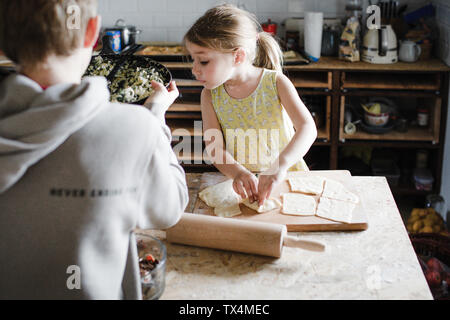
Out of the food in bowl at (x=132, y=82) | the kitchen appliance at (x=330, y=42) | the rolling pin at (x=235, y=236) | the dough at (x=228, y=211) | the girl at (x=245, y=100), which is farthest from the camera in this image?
the kitchen appliance at (x=330, y=42)

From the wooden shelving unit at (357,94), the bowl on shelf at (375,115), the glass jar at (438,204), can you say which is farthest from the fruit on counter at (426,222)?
the bowl on shelf at (375,115)

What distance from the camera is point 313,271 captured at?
1111 millimetres

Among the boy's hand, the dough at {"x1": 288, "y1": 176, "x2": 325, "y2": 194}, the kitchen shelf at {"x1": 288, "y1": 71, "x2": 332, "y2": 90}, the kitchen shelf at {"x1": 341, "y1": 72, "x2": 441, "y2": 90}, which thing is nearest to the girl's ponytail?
the dough at {"x1": 288, "y1": 176, "x2": 325, "y2": 194}

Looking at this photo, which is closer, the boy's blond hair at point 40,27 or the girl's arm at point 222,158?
the boy's blond hair at point 40,27

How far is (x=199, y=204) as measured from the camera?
147cm

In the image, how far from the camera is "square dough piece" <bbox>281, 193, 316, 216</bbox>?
4.47 feet

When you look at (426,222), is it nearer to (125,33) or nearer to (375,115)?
(375,115)

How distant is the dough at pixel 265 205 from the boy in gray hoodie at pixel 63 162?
1.89 feet

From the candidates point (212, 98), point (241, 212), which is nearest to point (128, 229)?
point (241, 212)

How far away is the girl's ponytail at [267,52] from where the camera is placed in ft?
6.19

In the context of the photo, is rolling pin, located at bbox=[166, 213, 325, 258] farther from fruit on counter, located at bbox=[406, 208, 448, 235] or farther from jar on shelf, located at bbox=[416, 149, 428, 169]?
jar on shelf, located at bbox=[416, 149, 428, 169]

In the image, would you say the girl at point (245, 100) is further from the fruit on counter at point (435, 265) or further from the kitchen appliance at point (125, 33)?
the kitchen appliance at point (125, 33)

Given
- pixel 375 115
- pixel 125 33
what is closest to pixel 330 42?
pixel 375 115

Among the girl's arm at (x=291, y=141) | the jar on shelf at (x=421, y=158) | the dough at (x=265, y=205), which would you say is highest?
the girl's arm at (x=291, y=141)
